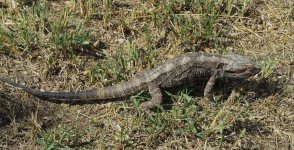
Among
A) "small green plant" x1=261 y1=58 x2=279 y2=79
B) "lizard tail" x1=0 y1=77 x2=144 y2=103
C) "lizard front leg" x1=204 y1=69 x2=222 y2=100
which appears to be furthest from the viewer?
"small green plant" x1=261 y1=58 x2=279 y2=79

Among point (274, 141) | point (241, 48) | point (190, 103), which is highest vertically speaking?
point (241, 48)

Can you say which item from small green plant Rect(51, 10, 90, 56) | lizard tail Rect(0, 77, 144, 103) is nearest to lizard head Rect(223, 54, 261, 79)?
lizard tail Rect(0, 77, 144, 103)

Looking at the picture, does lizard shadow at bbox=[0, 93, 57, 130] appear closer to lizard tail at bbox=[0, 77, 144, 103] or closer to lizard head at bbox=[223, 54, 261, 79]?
lizard tail at bbox=[0, 77, 144, 103]

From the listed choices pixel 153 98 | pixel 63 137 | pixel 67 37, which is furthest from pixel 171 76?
pixel 63 137

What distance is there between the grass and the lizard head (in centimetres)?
24

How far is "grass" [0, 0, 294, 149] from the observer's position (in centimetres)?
576

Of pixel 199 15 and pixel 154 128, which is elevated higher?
pixel 199 15

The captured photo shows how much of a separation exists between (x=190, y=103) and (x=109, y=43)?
4.76ft

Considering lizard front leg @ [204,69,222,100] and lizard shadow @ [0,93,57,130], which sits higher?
lizard front leg @ [204,69,222,100]

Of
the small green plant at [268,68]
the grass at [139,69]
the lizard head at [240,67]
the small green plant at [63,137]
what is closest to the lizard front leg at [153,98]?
the grass at [139,69]

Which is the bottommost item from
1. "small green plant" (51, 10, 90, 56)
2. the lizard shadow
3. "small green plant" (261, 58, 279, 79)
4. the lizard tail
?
the lizard shadow

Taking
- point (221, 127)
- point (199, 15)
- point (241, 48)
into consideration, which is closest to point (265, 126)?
point (221, 127)

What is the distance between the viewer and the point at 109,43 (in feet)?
22.0

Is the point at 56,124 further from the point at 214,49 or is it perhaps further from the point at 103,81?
the point at 214,49
